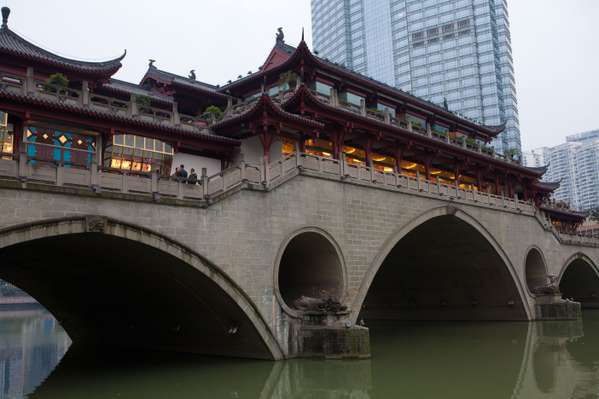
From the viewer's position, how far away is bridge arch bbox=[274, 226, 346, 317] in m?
23.7

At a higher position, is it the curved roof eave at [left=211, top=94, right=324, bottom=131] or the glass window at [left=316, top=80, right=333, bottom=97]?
the glass window at [left=316, top=80, right=333, bottom=97]

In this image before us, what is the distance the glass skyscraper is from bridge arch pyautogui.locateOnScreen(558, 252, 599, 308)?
4670 centimetres

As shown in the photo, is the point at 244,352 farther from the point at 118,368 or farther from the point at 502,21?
the point at 502,21

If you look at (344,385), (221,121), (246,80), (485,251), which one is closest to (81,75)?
(221,121)

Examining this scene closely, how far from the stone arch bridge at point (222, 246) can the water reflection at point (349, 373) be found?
151 centimetres

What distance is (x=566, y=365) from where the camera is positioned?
21.0 m

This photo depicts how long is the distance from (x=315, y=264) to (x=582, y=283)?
36851 millimetres

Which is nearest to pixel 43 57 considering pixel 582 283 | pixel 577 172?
pixel 582 283

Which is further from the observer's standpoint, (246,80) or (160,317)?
(246,80)

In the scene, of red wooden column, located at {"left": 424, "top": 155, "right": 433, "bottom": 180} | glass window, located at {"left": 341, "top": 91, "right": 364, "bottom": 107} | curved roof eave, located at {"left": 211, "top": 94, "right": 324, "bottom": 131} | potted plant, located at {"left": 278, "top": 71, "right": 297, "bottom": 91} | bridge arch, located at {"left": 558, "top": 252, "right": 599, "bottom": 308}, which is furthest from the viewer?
bridge arch, located at {"left": 558, "top": 252, "right": 599, "bottom": 308}

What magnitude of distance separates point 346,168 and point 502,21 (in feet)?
299

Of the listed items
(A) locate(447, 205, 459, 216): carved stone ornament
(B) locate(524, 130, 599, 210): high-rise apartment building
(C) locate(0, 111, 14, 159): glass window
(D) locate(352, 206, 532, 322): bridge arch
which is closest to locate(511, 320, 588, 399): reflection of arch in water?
(D) locate(352, 206, 532, 322): bridge arch

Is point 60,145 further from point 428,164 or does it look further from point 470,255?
point 470,255

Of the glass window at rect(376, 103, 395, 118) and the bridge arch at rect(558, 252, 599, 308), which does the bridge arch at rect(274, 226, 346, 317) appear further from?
the bridge arch at rect(558, 252, 599, 308)
